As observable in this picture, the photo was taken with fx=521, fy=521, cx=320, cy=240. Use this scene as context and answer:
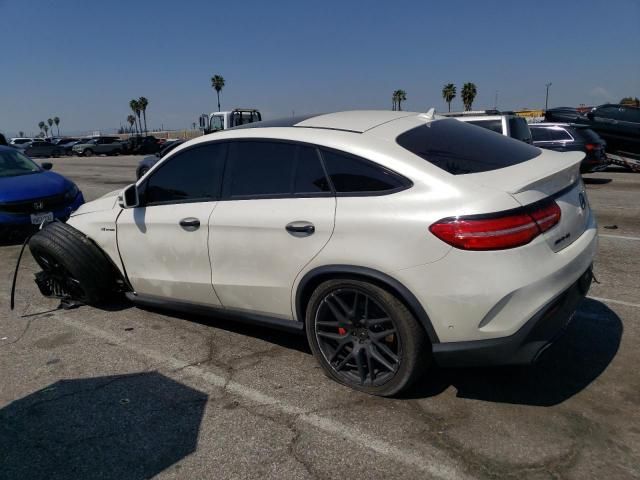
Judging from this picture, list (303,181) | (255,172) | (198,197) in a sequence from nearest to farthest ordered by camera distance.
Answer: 1. (303,181)
2. (255,172)
3. (198,197)

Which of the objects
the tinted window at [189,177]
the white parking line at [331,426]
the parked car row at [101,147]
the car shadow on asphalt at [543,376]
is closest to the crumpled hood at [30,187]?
the tinted window at [189,177]

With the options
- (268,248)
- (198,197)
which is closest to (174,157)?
(198,197)

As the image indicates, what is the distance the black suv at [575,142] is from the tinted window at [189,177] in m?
11.2

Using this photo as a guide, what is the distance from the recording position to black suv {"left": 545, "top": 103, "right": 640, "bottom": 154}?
15.4 metres

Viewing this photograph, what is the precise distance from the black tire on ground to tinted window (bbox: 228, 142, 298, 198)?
30.1 inches

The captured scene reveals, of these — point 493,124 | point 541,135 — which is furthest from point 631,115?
point 493,124

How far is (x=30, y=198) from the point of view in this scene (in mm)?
7672

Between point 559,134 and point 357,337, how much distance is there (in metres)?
12.3

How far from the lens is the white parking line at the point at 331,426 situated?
2510 millimetres

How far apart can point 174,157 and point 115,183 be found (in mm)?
13286

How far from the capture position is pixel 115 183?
1622 cm

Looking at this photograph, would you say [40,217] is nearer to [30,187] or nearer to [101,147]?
[30,187]

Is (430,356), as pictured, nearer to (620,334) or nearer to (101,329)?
(620,334)

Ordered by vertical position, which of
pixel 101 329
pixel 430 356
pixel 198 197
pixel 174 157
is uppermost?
pixel 174 157
